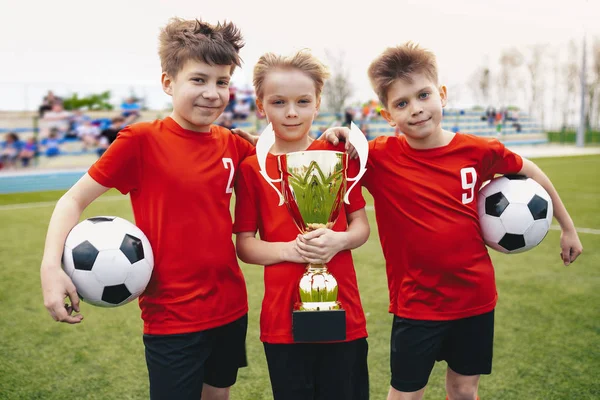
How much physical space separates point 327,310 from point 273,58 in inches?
34.2

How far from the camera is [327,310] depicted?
1.70m

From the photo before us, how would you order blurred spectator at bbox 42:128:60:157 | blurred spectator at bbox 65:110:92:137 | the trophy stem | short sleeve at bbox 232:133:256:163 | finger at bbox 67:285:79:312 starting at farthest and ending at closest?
blurred spectator at bbox 65:110:92:137 → blurred spectator at bbox 42:128:60:157 → short sleeve at bbox 232:133:256:163 → the trophy stem → finger at bbox 67:285:79:312

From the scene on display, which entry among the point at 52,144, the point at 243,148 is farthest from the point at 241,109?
the point at 243,148

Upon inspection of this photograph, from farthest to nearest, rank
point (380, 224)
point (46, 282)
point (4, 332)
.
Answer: point (4, 332) < point (380, 224) < point (46, 282)

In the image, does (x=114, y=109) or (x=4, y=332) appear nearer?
(x=4, y=332)

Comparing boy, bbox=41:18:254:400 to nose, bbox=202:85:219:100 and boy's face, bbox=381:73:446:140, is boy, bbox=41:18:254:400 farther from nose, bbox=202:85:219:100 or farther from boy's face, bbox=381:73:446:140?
boy's face, bbox=381:73:446:140

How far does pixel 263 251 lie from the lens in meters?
1.84

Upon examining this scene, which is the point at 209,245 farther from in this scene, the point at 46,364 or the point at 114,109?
the point at 114,109

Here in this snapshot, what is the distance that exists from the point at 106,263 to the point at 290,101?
0.80 meters

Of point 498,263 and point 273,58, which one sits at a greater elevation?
point 273,58

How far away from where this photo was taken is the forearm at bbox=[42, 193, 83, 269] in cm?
169

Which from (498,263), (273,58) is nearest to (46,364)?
(273,58)

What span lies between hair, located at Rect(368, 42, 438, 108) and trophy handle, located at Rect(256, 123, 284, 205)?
498 mm

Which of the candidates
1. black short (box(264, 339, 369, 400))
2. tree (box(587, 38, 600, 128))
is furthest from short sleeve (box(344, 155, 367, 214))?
tree (box(587, 38, 600, 128))
